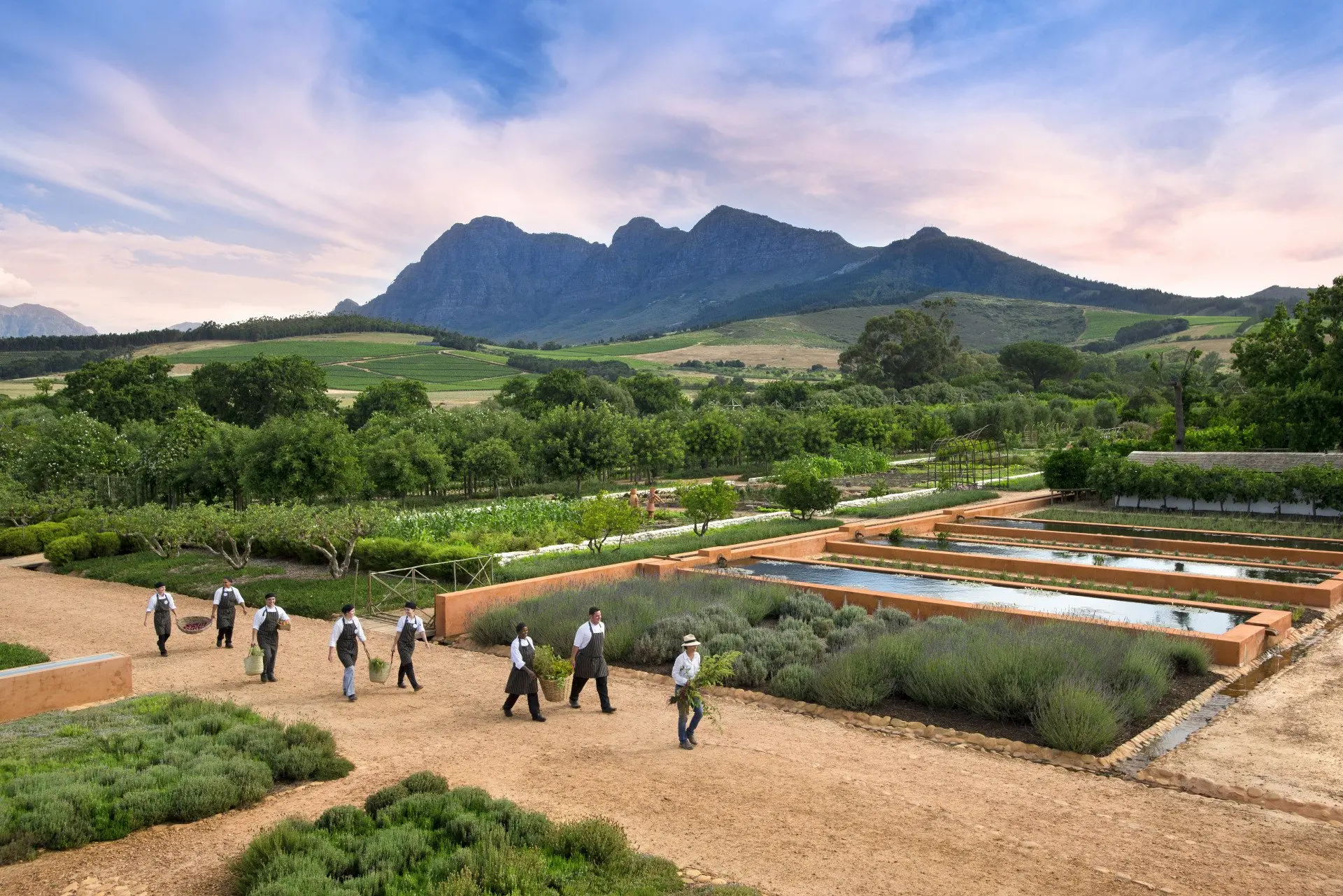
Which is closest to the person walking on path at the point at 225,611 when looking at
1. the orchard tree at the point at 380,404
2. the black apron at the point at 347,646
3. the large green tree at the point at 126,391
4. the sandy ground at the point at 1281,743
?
the black apron at the point at 347,646

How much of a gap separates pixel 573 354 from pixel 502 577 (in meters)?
142

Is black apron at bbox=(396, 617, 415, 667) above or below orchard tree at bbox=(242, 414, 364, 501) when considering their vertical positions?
below

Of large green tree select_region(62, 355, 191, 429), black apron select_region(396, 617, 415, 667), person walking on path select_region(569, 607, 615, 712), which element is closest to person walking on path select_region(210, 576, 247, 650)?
black apron select_region(396, 617, 415, 667)

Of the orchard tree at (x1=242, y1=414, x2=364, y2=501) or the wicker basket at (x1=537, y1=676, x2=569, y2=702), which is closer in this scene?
the wicker basket at (x1=537, y1=676, x2=569, y2=702)

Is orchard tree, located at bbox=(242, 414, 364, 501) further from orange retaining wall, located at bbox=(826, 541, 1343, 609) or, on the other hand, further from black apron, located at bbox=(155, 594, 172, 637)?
orange retaining wall, located at bbox=(826, 541, 1343, 609)

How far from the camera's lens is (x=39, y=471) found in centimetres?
3353

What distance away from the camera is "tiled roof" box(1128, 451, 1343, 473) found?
2605cm

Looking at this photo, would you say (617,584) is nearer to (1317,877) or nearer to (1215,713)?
(1215,713)

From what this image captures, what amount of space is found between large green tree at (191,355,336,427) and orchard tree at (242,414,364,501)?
31350 millimetres

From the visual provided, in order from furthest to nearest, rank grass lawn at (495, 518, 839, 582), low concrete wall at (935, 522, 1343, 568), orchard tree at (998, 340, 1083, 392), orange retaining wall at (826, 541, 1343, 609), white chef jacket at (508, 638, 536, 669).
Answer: orchard tree at (998, 340, 1083, 392)
low concrete wall at (935, 522, 1343, 568)
grass lawn at (495, 518, 839, 582)
orange retaining wall at (826, 541, 1343, 609)
white chef jacket at (508, 638, 536, 669)

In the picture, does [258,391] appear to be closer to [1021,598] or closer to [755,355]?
[1021,598]

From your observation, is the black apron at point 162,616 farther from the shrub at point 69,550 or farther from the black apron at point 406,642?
the shrub at point 69,550

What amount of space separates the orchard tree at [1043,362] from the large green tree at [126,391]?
87456 mm

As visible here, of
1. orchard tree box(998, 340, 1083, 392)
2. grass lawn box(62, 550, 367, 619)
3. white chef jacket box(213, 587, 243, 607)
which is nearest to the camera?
white chef jacket box(213, 587, 243, 607)
